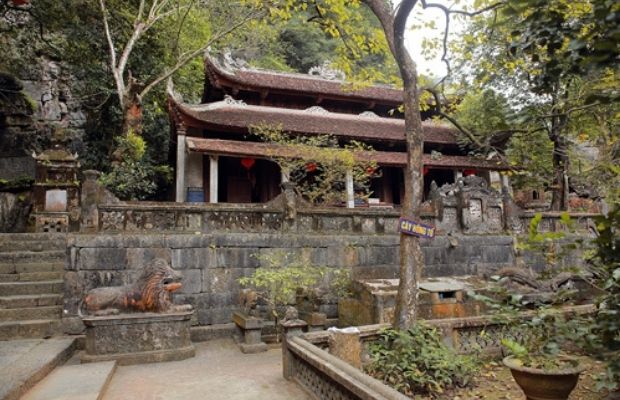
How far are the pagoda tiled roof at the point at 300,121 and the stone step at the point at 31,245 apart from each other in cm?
614

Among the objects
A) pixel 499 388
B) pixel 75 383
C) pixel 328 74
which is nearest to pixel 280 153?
pixel 328 74

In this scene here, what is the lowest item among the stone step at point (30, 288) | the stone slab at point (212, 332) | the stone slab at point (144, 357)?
the stone slab at point (212, 332)

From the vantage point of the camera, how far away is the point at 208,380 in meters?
5.46

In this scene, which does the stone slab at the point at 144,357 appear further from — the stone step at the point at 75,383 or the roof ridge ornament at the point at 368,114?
the roof ridge ornament at the point at 368,114

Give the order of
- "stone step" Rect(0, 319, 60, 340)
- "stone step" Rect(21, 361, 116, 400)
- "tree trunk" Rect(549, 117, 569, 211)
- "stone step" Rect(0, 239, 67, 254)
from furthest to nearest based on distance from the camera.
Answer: "tree trunk" Rect(549, 117, 569, 211), "stone step" Rect(0, 239, 67, 254), "stone step" Rect(0, 319, 60, 340), "stone step" Rect(21, 361, 116, 400)

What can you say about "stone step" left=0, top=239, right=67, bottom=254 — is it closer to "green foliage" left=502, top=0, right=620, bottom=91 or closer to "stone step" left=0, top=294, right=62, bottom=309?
"stone step" left=0, top=294, right=62, bottom=309

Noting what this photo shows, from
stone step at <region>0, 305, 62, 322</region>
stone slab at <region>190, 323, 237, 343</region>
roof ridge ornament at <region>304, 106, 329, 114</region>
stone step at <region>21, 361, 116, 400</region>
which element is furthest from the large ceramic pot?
roof ridge ornament at <region>304, 106, 329, 114</region>

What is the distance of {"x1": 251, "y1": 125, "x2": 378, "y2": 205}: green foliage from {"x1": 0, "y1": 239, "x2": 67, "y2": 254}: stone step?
20.6 feet

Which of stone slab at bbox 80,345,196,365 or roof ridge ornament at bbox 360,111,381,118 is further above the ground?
roof ridge ornament at bbox 360,111,381,118

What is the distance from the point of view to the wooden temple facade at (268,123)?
14828mm

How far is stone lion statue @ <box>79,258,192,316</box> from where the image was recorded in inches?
256

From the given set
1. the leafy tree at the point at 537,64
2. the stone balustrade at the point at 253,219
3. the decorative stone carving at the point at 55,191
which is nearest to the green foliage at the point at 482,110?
the leafy tree at the point at 537,64

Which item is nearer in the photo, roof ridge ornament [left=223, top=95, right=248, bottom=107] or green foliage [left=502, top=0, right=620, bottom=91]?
green foliage [left=502, top=0, right=620, bottom=91]

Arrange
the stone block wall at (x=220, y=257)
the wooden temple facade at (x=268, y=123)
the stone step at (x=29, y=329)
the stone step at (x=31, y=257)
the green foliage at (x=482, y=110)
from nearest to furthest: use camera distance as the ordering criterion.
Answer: the stone step at (x=29, y=329) → the stone block wall at (x=220, y=257) → the stone step at (x=31, y=257) → the wooden temple facade at (x=268, y=123) → the green foliage at (x=482, y=110)
